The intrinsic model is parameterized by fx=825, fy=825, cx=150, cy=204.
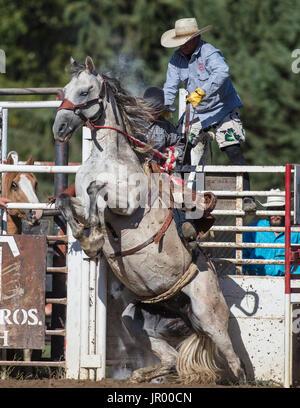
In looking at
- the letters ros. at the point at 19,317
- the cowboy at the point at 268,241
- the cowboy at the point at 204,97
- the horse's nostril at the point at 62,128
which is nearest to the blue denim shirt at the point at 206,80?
the cowboy at the point at 204,97

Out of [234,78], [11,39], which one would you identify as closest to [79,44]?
[11,39]

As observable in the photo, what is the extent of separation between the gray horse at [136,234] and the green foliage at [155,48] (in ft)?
22.1

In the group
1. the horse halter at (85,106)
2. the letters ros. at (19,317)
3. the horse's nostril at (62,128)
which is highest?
the horse halter at (85,106)

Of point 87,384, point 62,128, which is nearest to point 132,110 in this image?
point 62,128

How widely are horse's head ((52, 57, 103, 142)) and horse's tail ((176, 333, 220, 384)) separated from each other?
6.79ft

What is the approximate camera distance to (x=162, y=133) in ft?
24.8

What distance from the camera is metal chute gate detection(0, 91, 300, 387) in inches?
288

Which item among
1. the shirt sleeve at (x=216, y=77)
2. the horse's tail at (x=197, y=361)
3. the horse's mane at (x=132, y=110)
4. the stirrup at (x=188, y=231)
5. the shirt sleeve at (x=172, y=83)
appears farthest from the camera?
the shirt sleeve at (x=172, y=83)

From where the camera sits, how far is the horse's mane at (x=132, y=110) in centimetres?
709

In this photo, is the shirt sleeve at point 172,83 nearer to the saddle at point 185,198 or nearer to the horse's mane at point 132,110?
the horse's mane at point 132,110

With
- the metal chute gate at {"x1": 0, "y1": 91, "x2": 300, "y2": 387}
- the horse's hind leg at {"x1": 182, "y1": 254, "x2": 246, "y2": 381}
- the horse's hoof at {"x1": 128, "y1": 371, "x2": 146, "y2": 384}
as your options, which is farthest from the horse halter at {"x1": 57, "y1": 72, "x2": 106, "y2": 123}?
the horse's hoof at {"x1": 128, "y1": 371, "x2": 146, "y2": 384}

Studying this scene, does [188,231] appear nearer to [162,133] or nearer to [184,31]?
[162,133]

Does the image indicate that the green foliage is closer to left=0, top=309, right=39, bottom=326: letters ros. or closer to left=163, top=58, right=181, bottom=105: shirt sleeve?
left=163, top=58, right=181, bottom=105: shirt sleeve
